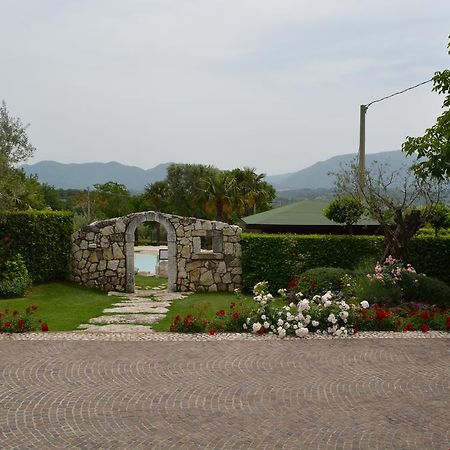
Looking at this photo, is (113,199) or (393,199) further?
(113,199)

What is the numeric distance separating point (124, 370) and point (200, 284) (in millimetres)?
10649

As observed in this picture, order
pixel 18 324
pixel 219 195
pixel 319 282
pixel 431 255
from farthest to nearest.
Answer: pixel 219 195
pixel 431 255
pixel 319 282
pixel 18 324

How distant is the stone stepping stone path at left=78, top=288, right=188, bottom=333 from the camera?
11.7 metres

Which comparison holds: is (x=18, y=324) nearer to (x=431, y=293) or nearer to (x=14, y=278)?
(x=14, y=278)

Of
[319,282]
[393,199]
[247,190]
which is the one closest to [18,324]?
[319,282]

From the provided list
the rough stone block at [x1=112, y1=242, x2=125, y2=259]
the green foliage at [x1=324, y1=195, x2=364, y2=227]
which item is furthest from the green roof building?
the rough stone block at [x1=112, y1=242, x2=125, y2=259]

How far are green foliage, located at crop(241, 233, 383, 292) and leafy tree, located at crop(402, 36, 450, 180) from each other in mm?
5294

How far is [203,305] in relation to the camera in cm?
1526

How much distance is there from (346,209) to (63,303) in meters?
9.52

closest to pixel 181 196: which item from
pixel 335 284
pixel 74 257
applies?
pixel 74 257

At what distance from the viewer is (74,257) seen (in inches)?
743

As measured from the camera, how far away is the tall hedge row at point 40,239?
56.3 ft

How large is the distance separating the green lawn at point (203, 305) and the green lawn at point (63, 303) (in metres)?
1.86

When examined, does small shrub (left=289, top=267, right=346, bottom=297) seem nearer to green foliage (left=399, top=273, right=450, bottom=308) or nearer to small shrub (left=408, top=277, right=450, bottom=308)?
green foliage (left=399, top=273, right=450, bottom=308)
